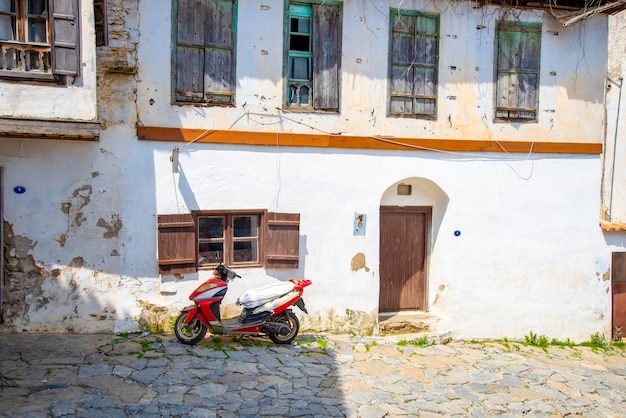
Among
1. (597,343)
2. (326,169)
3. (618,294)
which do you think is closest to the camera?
(326,169)

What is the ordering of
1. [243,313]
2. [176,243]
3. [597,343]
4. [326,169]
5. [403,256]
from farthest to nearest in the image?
[597,343], [403,256], [326,169], [176,243], [243,313]

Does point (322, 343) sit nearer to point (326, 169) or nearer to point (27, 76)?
point (326, 169)

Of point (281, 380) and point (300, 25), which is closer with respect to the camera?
point (281, 380)

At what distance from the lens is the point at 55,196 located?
8453 mm

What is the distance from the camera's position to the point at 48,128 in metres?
7.67

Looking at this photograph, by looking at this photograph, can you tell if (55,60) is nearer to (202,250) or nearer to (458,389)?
(202,250)

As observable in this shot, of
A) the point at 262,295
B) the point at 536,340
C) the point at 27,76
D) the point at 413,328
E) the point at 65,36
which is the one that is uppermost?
the point at 65,36

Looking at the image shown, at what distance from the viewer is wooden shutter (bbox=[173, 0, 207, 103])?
8906 mm

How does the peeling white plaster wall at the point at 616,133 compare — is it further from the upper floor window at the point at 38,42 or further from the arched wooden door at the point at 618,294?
the upper floor window at the point at 38,42

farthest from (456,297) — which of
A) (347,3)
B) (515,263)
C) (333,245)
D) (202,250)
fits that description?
(347,3)

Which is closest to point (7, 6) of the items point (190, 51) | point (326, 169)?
point (190, 51)

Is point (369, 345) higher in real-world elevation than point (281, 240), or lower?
lower

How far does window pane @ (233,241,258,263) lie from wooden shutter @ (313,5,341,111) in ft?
7.69

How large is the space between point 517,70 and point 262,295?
575 centimetres
